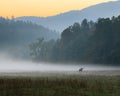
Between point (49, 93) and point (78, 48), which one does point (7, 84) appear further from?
point (78, 48)

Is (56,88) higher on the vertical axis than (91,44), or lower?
lower

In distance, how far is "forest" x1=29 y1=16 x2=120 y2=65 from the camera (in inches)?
6004

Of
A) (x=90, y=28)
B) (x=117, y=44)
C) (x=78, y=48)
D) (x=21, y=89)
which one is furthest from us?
(x=90, y=28)

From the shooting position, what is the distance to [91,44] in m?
170

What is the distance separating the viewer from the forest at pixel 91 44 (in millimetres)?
152500

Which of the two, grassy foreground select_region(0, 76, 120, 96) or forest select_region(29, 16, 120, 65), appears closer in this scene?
grassy foreground select_region(0, 76, 120, 96)

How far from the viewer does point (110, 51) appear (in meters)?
151

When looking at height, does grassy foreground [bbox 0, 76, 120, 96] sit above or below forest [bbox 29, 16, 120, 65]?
below

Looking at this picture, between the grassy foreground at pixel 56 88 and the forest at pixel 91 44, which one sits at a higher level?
the forest at pixel 91 44

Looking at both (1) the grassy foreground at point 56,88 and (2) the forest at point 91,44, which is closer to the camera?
(1) the grassy foreground at point 56,88

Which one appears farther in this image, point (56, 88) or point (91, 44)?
point (91, 44)

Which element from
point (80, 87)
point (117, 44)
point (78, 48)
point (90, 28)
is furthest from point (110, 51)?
→ point (80, 87)

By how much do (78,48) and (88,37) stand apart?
7305 millimetres

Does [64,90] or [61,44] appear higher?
[61,44]
